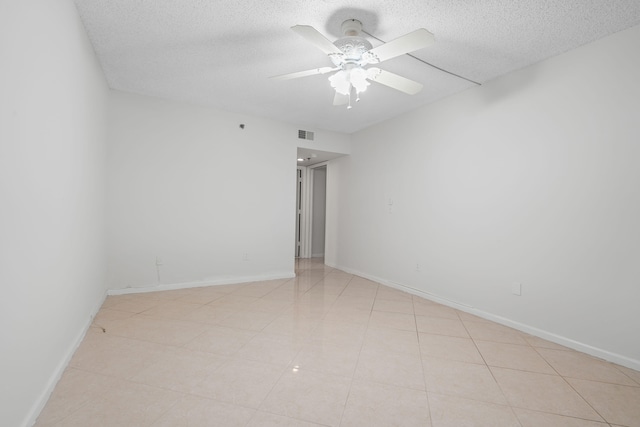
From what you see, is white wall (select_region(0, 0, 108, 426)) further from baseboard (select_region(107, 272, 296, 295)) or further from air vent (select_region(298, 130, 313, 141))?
air vent (select_region(298, 130, 313, 141))

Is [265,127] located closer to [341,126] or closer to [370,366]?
[341,126]

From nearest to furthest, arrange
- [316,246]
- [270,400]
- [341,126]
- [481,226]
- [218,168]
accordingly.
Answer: [270,400] → [481,226] → [218,168] → [341,126] → [316,246]

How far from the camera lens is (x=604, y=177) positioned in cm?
239

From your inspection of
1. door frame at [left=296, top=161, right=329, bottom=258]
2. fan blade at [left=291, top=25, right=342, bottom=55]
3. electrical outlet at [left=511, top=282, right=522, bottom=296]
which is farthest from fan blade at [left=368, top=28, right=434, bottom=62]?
door frame at [left=296, top=161, right=329, bottom=258]

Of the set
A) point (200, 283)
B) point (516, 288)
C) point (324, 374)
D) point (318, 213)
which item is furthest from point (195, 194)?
point (516, 288)

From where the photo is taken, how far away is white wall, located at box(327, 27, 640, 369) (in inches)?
90.7

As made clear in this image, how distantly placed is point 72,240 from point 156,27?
1790 millimetres

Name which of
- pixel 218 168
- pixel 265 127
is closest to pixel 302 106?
pixel 265 127

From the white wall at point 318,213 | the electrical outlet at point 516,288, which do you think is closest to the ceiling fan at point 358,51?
the electrical outlet at point 516,288

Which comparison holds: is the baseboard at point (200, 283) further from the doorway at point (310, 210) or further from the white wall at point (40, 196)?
the doorway at point (310, 210)

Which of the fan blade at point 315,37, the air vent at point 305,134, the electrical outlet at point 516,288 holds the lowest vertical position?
the electrical outlet at point 516,288

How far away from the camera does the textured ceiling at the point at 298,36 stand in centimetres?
211

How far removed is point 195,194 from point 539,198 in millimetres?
4101

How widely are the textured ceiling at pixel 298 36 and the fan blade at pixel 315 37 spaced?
30cm
